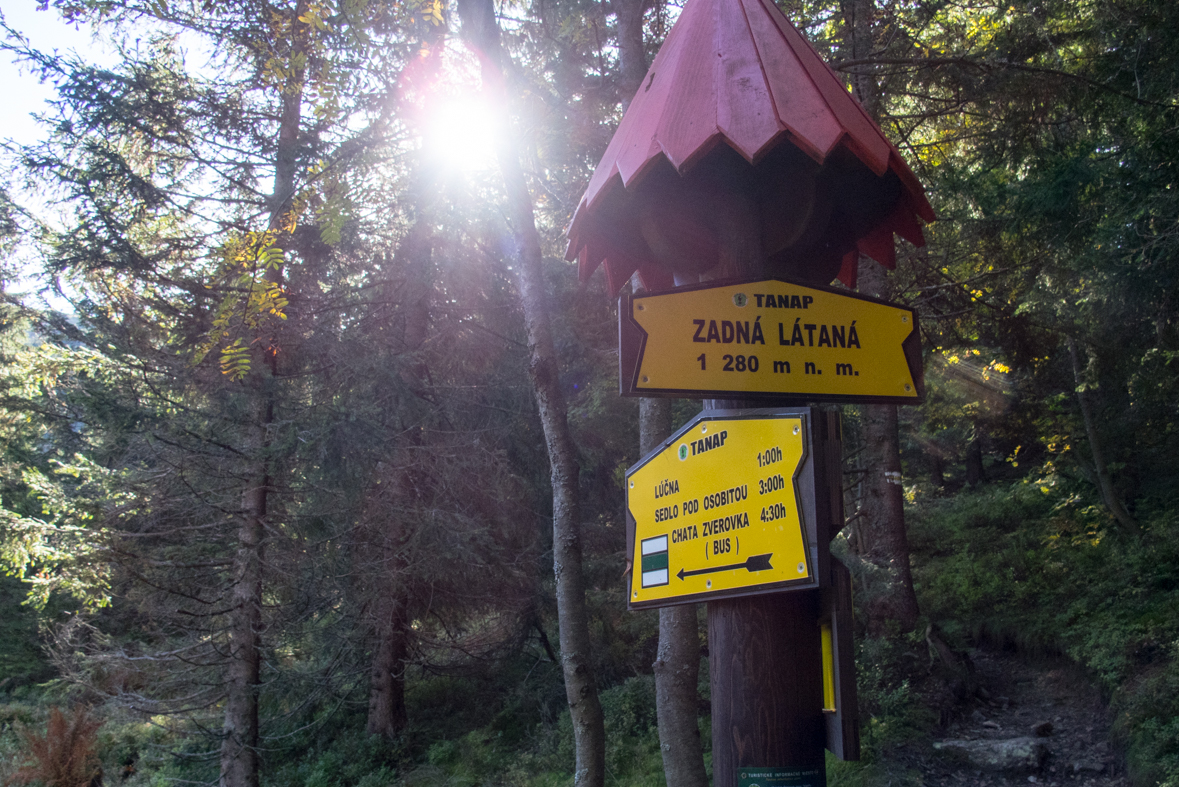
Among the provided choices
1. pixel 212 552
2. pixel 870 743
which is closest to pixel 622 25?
pixel 870 743

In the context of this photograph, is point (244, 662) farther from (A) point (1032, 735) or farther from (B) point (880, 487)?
(A) point (1032, 735)

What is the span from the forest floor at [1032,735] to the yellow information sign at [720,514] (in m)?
6.11

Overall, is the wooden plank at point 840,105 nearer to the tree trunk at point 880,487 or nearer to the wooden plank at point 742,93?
the wooden plank at point 742,93

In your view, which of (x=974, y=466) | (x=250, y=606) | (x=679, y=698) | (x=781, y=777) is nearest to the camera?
(x=781, y=777)

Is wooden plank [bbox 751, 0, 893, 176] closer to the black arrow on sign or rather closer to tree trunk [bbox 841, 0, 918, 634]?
the black arrow on sign

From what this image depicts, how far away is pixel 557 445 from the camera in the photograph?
554cm

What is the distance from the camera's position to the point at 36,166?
405 inches

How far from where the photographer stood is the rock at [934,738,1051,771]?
6.91 meters

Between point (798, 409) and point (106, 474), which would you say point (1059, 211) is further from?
point (106, 474)

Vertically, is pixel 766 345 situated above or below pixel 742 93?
below

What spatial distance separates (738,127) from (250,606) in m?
10.1

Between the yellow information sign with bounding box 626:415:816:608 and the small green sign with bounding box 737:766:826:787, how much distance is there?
454mm

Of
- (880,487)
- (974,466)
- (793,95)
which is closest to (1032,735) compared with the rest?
(880,487)

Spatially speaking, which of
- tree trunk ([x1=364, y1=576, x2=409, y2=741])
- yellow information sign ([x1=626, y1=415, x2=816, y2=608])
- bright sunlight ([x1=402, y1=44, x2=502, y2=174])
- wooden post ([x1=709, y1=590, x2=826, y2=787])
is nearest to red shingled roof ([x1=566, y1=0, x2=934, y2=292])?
yellow information sign ([x1=626, y1=415, x2=816, y2=608])
